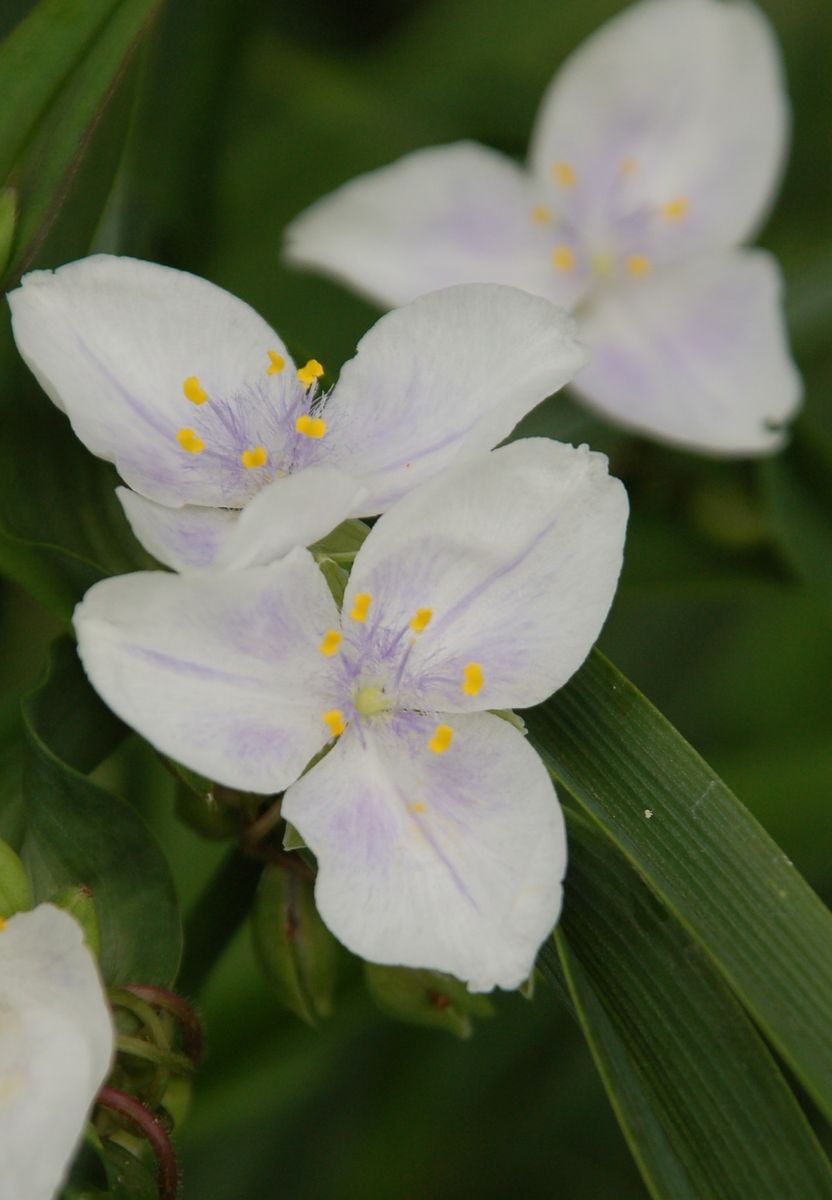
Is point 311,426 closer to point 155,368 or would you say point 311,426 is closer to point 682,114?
point 155,368

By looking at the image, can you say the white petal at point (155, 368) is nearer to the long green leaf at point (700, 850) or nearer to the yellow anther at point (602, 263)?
the long green leaf at point (700, 850)

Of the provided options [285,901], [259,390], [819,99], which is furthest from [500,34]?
[285,901]

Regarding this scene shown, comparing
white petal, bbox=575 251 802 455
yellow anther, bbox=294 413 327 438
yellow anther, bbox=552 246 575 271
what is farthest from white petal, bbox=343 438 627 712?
yellow anther, bbox=552 246 575 271

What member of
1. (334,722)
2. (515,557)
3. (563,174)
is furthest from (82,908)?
(563,174)

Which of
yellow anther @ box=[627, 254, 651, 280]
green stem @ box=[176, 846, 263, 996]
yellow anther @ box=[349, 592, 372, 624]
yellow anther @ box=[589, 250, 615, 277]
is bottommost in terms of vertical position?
green stem @ box=[176, 846, 263, 996]

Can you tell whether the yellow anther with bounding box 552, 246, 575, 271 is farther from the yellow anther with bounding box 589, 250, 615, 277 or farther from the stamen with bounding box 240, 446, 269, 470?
the stamen with bounding box 240, 446, 269, 470

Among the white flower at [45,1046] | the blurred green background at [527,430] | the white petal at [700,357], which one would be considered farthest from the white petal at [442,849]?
the white petal at [700,357]
